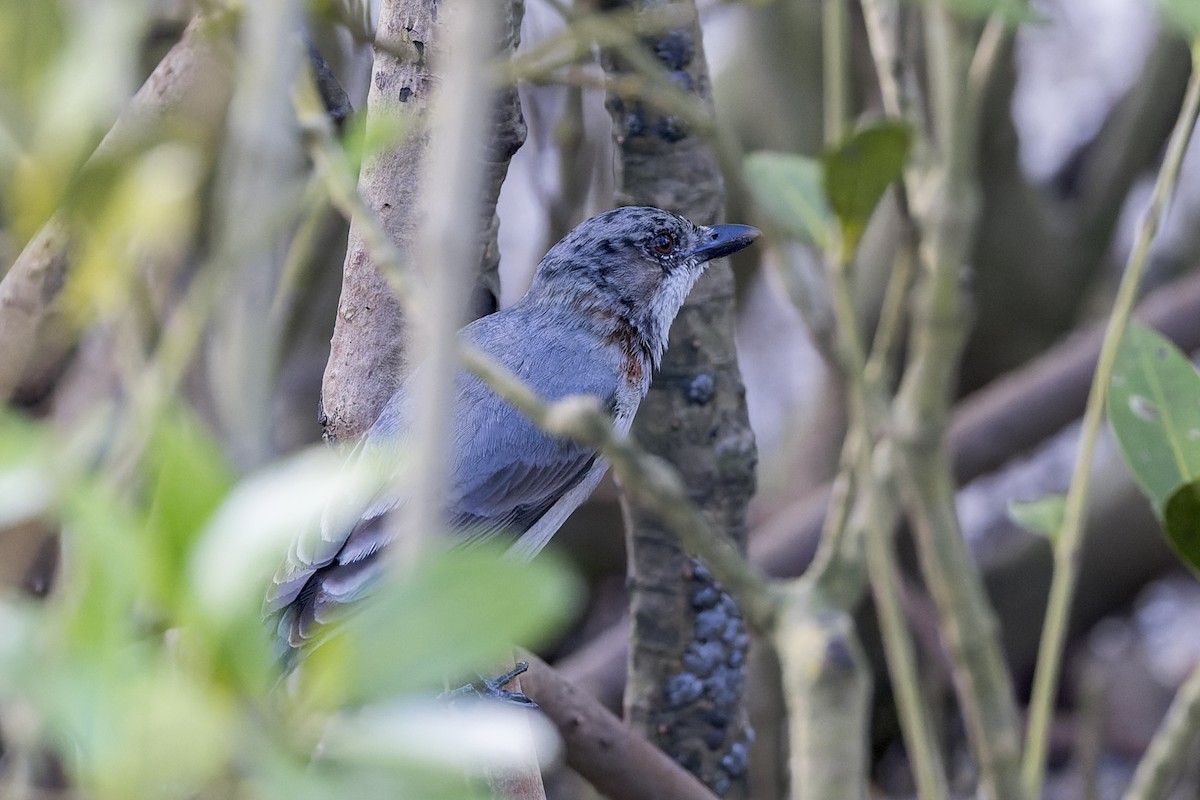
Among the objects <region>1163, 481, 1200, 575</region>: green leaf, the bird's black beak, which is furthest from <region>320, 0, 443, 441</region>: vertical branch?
<region>1163, 481, 1200, 575</region>: green leaf

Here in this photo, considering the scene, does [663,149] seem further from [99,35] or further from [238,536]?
[238,536]

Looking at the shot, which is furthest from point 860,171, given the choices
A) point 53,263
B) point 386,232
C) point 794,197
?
point 53,263

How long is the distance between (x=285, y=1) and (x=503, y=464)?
2476 mm

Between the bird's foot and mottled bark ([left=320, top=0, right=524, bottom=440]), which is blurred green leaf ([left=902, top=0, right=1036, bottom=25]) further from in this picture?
the bird's foot

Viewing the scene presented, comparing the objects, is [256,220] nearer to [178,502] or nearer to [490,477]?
[178,502]

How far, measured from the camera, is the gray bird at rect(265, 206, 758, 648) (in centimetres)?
313

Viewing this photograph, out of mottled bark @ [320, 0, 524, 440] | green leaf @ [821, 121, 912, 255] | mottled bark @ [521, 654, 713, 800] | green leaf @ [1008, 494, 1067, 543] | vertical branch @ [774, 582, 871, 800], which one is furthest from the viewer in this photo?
mottled bark @ [521, 654, 713, 800]

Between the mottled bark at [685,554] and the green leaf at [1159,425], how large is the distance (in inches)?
65.1

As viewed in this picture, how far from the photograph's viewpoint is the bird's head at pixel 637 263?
3834mm

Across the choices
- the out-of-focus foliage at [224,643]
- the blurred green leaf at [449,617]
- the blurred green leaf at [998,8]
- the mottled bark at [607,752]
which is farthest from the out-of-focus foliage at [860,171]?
the mottled bark at [607,752]

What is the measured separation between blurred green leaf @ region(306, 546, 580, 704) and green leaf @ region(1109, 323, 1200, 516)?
4.93ft

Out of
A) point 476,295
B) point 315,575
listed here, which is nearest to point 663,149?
point 476,295

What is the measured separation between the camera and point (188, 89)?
3.45 meters

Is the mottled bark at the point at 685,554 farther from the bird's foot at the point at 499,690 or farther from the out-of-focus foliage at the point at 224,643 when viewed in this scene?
the out-of-focus foliage at the point at 224,643
